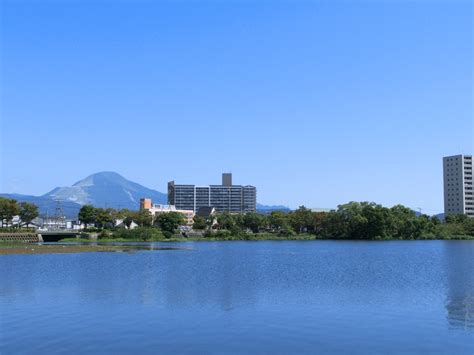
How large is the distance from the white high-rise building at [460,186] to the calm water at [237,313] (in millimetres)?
171264

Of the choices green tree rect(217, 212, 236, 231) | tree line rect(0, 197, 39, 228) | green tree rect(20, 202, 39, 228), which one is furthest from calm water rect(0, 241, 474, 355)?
green tree rect(217, 212, 236, 231)

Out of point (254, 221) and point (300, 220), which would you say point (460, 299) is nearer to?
point (254, 221)

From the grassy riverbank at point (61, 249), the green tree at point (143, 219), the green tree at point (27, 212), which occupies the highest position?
the green tree at point (27, 212)

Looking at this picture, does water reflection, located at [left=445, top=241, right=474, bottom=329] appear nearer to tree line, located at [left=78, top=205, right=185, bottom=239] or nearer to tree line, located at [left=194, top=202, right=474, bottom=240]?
tree line, located at [left=194, top=202, right=474, bottom=240]

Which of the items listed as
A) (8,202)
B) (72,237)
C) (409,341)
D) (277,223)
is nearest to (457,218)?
(277,223)

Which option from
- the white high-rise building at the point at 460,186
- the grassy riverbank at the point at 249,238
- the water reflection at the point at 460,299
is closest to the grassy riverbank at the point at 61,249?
the grassy riverbank at the point at 249,238

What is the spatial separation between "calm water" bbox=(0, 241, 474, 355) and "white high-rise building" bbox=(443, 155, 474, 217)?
171m

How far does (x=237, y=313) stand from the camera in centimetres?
2142

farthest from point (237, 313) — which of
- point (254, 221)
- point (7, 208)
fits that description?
point (254, 221)

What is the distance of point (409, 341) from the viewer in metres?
16.7

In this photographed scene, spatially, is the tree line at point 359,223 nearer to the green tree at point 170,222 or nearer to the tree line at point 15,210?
the green tree at point 170,222

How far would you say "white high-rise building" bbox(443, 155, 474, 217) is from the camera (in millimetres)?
193125

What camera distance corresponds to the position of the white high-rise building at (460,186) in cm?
19312

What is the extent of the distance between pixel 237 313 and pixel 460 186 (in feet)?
631
